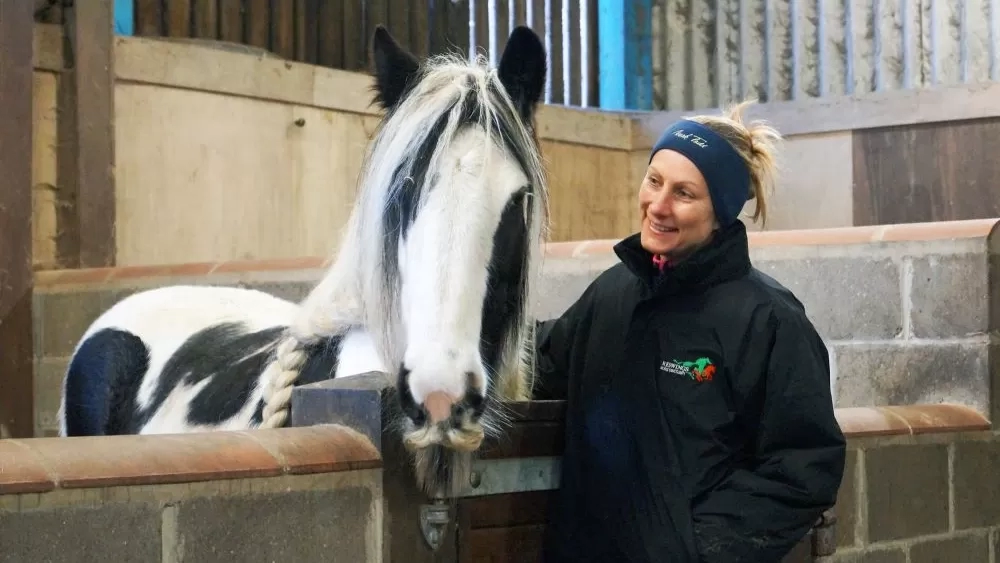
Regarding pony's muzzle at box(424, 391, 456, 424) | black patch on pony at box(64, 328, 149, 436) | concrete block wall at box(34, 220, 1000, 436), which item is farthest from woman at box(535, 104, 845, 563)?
black patch on pony at box(64, 328, 149, 436)

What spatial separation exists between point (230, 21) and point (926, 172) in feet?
11.4

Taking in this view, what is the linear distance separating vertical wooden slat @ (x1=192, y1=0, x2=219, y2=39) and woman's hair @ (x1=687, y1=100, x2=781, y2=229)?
4.12 metres

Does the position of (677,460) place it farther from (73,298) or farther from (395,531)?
(73,298)

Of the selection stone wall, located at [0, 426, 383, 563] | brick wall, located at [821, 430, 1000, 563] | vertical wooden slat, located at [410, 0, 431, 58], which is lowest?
brick wall, located at [821, 430, 1000, 563]

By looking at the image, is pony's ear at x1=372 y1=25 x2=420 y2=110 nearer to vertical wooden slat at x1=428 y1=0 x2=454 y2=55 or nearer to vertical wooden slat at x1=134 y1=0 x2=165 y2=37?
vertical wooden slat at x1=134 y1=0 x2=165 y2=37

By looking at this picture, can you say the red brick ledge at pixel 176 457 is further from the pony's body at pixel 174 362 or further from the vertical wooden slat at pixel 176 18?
the vertical wooden slat at pixel 176 18

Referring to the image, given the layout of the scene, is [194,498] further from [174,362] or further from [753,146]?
[174,362]

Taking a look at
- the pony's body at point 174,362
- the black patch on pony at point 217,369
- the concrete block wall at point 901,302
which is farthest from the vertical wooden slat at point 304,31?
the concrete block wall at point 901,302

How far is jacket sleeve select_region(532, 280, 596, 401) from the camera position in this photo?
2.30 m

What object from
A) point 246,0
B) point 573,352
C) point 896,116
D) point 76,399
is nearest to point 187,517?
point 573,352

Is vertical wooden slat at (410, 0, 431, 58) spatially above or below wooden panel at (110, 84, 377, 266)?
above

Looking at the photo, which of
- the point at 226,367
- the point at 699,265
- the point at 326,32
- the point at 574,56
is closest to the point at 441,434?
the point at 699,265

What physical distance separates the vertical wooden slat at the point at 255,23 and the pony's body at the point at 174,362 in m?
2.41

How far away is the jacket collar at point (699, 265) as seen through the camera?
207 cm
